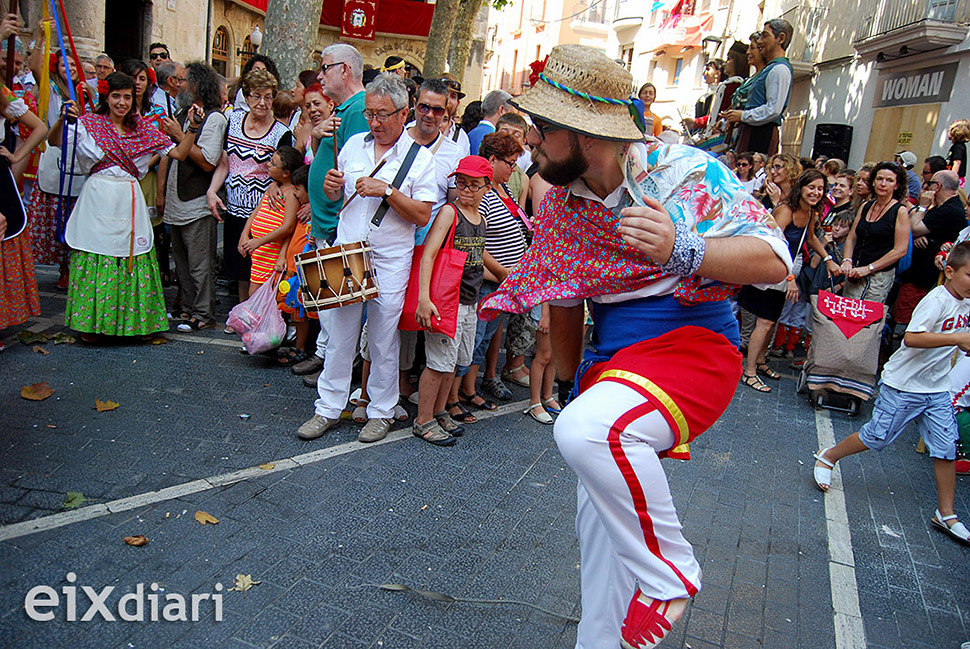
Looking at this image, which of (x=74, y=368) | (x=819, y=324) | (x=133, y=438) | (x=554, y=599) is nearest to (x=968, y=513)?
(x=819, y=324)

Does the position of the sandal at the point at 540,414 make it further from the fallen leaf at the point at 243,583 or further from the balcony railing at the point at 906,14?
the balcony railing at the point at 906,14

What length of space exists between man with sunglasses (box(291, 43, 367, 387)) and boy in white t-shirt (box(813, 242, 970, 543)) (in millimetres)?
3739

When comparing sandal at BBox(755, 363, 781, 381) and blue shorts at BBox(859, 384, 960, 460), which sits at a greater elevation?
blue shorts at BBox(859, 384, 960, 460)

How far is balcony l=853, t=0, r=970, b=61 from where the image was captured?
14.6m

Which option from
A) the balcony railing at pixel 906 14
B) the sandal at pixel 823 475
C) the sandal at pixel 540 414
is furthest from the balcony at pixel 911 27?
the sandal at pixel 540 414

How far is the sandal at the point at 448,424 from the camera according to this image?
206 inches

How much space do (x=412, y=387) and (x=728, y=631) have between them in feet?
11.2

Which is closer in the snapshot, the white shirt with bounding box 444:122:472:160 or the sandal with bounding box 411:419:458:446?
the sandal with bounding box 411:419:458:446

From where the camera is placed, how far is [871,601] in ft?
12.1

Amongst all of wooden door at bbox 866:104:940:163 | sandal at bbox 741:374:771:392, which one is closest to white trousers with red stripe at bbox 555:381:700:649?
sandal at bbox 741:374:771:392

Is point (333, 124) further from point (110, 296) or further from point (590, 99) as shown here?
point (590, 99)

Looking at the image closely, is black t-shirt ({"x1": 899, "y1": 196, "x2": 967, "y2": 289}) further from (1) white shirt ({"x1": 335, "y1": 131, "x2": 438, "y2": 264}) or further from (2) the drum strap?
(2) the drum strap

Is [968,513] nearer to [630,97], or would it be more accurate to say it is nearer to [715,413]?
[715,413]

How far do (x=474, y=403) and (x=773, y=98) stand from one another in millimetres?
4398
